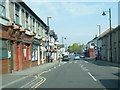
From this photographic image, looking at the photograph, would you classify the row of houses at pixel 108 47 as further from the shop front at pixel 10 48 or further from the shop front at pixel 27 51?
the shop front at pixel 10 48

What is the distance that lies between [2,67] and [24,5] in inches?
371

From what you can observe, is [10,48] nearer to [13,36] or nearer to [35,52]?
[13,36]

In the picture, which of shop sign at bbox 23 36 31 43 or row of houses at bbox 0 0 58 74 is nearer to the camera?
row of houses at bbox 0 0 58 74

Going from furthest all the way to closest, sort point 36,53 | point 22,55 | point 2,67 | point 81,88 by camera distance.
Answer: point 36,53 → point 22,55 → point 2,67 → point 81,88

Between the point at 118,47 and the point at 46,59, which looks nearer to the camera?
the point at 118,47

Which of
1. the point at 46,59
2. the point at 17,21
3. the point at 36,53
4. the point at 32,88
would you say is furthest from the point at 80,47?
the point at 32,88

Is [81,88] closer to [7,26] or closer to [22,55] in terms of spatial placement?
[7,26]

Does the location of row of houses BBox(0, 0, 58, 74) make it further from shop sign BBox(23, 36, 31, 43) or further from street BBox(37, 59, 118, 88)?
street BBox(37, 59, 118, 88)

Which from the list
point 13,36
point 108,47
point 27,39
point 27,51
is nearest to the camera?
point 13,36

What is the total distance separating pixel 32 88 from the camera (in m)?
10.4

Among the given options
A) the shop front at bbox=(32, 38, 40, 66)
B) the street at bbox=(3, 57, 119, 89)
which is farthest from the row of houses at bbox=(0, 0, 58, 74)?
the street at bbox=(3, 57, 119, 89)

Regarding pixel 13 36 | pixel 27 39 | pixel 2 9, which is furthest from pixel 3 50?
pixel 27 39

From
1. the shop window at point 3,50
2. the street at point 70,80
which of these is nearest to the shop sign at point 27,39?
the shop window at point 3,50

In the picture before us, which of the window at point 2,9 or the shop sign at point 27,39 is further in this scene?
the shop sign at point 27,39
